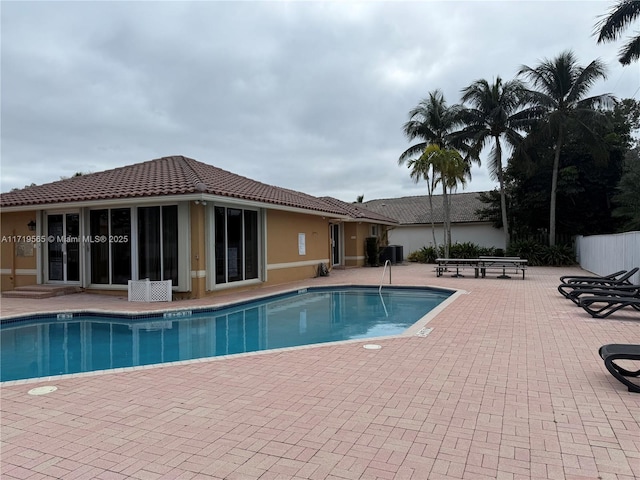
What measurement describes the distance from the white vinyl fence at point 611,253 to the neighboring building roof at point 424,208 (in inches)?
416

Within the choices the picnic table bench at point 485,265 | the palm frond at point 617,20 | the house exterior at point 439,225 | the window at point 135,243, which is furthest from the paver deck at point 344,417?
the house exterior at point 439,225

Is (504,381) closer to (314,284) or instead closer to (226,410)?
(226,410)

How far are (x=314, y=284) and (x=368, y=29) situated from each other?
31.3 ft

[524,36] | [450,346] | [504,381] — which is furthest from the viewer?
[524,36]

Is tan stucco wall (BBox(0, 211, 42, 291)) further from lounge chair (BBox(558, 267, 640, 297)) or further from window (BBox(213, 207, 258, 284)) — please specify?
lounge chair (BBox(558, 267, 640, 297))

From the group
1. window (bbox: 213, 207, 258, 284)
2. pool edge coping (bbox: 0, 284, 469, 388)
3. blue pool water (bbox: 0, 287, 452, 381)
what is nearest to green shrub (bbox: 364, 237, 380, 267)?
pool edge coping (bbox: 0, 284, 469, 388)

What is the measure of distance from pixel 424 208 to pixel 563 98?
569 inches

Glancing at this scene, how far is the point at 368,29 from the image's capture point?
1316cm

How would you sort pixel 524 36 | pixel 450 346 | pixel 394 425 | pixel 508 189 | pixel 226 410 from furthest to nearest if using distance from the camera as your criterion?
pixel 508 189 → pixel 524 36 → pixel 450 346 → pixel 226 410 → pixel 394 425

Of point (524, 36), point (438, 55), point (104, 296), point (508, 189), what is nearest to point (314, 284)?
point (104, 296)

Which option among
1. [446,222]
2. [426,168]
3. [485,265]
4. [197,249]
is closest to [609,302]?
[485,265]

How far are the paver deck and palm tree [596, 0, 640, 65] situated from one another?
1302 centimetres

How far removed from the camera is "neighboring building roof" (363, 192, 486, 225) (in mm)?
33812

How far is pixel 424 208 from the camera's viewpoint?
37.2m
